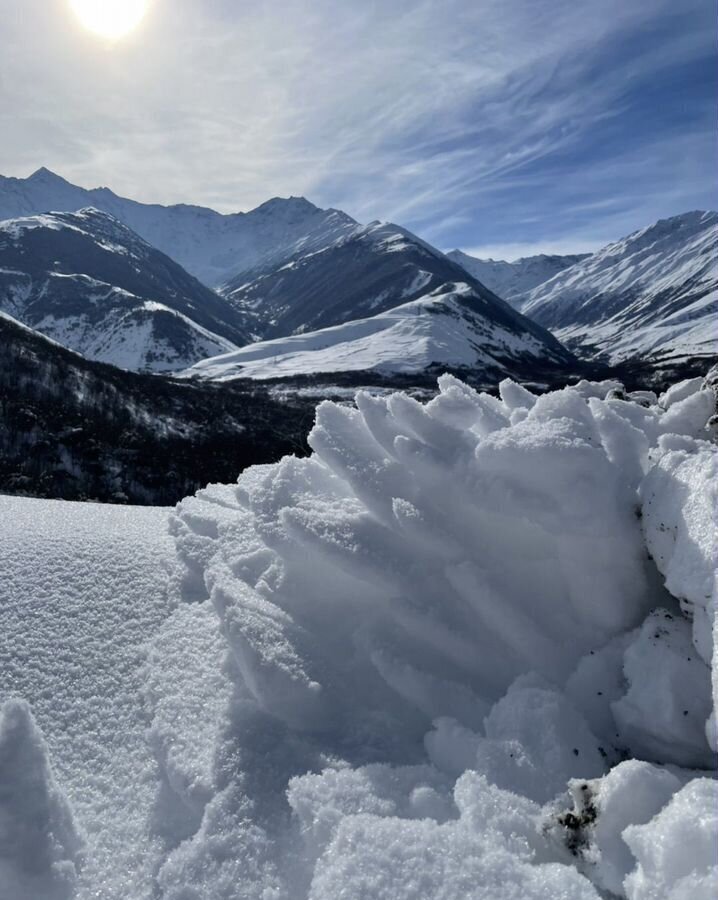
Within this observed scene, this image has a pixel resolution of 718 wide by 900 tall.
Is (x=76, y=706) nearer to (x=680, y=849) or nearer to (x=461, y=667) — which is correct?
(x=461, y=667)

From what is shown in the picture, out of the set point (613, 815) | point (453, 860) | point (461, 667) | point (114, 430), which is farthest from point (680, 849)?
point (114, 430)

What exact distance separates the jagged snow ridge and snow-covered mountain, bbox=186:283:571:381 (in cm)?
11200

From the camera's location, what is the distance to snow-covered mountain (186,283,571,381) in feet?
426

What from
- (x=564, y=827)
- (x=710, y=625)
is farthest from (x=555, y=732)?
(x=710, y=625)

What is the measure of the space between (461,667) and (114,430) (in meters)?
40.2

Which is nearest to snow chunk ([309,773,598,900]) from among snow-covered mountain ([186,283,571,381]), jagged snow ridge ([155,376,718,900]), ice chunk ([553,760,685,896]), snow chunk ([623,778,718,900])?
jagged snow ridge ([155,376,718,900])

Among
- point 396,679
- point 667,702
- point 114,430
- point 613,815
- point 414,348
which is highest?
point 414,348

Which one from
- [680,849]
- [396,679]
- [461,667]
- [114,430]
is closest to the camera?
[680,849]

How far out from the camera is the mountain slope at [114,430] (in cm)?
3184

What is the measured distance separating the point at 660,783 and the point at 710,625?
108cm

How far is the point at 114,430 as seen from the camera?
4044 centimetres

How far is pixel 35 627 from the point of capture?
5.49 meters

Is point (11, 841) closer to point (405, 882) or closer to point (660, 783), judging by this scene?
point (405, 882)

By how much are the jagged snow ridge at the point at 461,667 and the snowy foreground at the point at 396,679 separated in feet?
0.06
